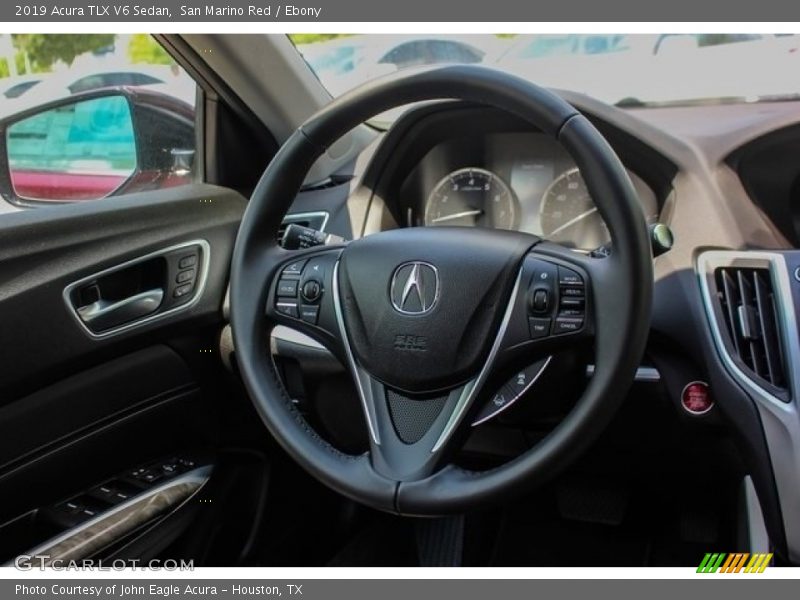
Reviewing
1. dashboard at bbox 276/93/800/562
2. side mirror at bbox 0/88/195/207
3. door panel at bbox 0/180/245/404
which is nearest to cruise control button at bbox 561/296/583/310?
dashboard at bbox 276/93/800/562

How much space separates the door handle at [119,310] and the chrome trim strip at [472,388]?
2.44 ft

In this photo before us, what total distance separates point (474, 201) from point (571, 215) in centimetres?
23

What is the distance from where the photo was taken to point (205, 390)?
71.7 inches

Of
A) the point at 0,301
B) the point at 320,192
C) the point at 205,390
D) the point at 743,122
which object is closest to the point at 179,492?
the point at 205,390

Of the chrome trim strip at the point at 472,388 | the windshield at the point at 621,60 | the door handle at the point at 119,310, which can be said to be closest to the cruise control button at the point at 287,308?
the chrome trim strip at the point at 472,388

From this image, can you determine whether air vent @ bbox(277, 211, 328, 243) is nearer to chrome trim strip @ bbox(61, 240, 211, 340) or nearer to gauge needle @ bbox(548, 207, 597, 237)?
chrome trim strip @ bbox(61, 240, 211, 340)

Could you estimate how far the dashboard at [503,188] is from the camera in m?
1.83

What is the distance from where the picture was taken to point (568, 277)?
3.96 feet

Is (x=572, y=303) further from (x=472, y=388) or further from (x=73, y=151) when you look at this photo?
(x=73, y=151)

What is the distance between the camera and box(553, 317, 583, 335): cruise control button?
3.89ft

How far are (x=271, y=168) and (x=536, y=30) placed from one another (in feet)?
1.87

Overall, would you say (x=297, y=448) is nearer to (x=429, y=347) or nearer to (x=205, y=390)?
(x=429, y=347)

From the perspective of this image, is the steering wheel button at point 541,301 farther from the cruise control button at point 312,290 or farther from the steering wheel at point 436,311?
the cruise control button at point 312,290

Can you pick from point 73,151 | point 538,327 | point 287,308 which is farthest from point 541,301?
point 73,151
